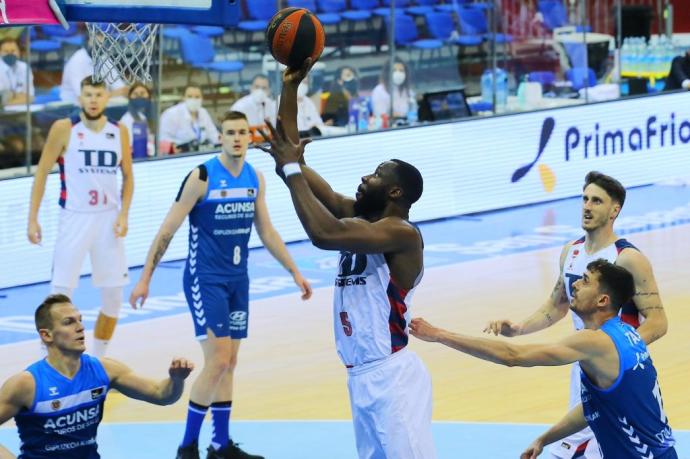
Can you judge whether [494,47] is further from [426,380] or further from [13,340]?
[426,380]

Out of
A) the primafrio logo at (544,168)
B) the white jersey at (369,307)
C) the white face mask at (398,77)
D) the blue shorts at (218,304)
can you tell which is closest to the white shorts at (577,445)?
the white jersey at (369,307)

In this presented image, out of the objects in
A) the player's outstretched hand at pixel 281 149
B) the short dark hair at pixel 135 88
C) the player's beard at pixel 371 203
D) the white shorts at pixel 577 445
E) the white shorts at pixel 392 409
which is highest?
the player's outstretched hand at pixel 281 149

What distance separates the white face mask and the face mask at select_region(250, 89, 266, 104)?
1.99 meters

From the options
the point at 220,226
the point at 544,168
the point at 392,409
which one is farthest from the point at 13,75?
the point at 392,409

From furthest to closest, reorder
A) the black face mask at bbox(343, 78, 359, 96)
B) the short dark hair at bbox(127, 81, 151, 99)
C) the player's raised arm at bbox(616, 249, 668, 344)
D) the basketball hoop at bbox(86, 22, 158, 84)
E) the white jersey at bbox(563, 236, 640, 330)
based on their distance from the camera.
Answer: the black face mask at bbox(343, 78, 359, 96), the short dark hair at bbox(127, 81, 151, 99), the basketball hoop at bbox(86, 22, 158, 84), the white jersey at bbox(563, 236, 640, 330), the player's raised arm at bbox(616, 249, 668, 344)

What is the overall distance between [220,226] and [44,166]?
232cm

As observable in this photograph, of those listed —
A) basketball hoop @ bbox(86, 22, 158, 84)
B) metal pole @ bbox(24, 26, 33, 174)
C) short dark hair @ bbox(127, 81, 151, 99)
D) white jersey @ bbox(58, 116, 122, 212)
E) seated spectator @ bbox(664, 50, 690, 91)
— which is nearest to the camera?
basketball hoop @ bbox(86, 22, 158, 84)

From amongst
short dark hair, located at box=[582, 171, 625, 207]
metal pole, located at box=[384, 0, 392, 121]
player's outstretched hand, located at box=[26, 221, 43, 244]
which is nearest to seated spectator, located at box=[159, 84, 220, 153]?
metal pole, located at box=[384, 0, 392, 121]

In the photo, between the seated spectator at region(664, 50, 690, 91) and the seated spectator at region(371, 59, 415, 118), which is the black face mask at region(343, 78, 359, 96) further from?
the seated spectator at region(664, 50, 690, 91)

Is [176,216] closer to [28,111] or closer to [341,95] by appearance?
[28,111]

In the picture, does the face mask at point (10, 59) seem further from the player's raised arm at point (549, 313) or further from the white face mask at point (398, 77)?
the player's raised arm at point (549, 313)

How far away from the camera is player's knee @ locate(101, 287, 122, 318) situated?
34.2 feet

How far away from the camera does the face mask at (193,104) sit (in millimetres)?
15227

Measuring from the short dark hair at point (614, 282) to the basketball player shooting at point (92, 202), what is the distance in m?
5.21
